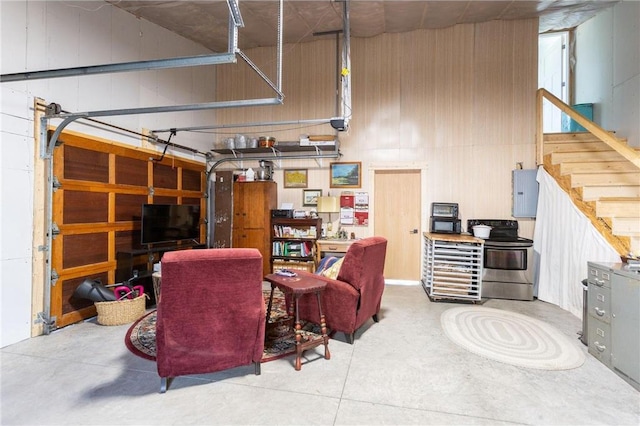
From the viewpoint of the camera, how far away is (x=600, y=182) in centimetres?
396

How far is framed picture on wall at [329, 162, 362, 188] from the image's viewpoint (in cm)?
548

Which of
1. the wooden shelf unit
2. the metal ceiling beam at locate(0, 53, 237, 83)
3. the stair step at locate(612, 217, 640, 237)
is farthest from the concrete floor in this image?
the metal ceiling beam at locate(0, 53, 237, 83)

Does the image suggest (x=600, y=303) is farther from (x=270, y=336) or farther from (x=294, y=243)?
(x=294, y=243)

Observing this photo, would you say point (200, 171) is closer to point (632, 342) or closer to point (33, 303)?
point (33, 303)

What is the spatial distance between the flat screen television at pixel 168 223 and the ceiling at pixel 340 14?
288cm

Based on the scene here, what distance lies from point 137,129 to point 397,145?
4.30 m

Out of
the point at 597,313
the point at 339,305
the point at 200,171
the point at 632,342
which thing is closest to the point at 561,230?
the point at 597,313

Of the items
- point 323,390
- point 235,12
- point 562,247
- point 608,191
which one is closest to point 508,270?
point 562,247

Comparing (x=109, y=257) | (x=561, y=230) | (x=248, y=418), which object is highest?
(x=561, y=230)

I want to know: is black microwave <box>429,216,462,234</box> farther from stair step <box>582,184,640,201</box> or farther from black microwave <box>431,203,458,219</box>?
stair step <box>582,184,640,201</box>

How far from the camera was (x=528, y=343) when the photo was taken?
115 inches

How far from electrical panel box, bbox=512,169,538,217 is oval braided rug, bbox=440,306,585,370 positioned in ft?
6.33

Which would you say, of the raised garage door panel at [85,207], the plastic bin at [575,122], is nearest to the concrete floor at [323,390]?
the raised garage door panel at [85,207]

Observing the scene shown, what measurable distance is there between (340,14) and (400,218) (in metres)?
3.60
